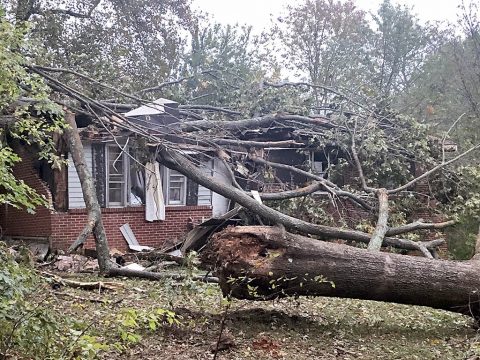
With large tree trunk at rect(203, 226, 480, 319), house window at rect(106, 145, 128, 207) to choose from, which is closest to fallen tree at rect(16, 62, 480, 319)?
large tree trunk at rect(203, 226, 480, 319)

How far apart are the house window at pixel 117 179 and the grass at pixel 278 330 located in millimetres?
6069

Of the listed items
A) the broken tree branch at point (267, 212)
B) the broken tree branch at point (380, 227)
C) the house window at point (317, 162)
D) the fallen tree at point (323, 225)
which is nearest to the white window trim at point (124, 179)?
the fallen tree at point (323, 225)

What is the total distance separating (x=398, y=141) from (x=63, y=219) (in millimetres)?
7994

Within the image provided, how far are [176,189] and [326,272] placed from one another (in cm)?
881

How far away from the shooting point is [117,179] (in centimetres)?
1310

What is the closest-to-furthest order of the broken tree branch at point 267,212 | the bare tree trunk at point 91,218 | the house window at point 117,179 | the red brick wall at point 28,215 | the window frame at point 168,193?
the bare tree trunk at point 91,218 < the broken tree branch at point 267,212 < the red brick wall at point 28,215 < the house window at point 117,179 < the window frame at point 168,193

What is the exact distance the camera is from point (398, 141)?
41.9 feet

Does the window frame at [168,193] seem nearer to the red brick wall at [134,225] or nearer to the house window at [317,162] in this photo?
the red brick wall at [134,225]

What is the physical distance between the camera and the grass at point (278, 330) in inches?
195

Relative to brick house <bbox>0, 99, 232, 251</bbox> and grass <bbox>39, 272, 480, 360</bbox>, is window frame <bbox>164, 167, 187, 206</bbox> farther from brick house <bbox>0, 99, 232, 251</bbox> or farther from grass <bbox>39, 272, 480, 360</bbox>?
grass <bbox>39, 272, 480, 360</bbox>

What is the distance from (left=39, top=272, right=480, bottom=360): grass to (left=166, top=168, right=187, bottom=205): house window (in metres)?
6.73

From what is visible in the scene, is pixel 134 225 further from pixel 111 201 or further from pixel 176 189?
pixel 176 189

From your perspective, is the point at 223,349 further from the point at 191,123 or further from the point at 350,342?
the point at 191,123

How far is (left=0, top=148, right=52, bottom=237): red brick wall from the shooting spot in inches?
497
